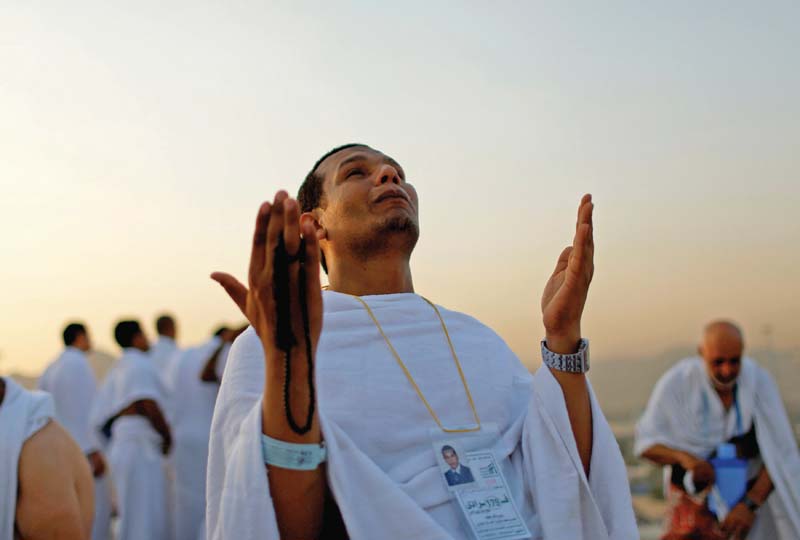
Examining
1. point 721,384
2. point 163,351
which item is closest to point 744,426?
point 721,384

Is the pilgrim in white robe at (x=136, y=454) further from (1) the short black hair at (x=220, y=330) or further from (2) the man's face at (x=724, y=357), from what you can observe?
(2) the man's face at (x=724, y=357)

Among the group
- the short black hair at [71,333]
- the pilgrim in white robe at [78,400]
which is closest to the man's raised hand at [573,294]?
the pilgrim in white robe at [78,400]

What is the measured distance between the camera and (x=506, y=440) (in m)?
2.99

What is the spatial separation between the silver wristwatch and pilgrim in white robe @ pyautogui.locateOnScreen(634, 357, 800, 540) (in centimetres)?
475

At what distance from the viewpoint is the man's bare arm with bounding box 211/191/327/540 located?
231cm

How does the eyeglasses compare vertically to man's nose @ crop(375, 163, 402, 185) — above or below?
below

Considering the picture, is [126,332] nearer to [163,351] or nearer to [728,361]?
[163,351]

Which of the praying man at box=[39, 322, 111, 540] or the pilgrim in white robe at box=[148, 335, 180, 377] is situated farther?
the pilgrim in white robe at box=[148, 335, 180, 377]

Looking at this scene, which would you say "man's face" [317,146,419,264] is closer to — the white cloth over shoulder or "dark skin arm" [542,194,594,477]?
"dark skin arm" [542,194,594,477]

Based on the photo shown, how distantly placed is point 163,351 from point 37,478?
8.51 m

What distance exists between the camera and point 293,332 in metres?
2.39

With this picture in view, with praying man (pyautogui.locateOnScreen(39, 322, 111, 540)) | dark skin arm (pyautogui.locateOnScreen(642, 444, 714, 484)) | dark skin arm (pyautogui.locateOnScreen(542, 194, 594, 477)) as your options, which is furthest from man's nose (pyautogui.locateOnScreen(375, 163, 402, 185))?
praying man (pyautogui.locateOnScreen(39, 322, 111, 540))

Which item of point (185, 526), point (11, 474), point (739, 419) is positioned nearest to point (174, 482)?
point (185, 526)

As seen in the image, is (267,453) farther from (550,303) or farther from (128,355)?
(128,355)
